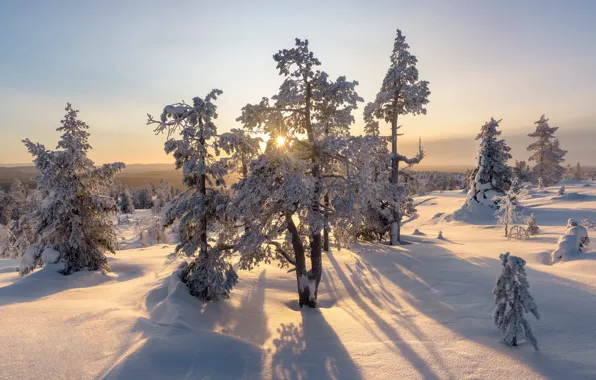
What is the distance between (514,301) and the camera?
7.28 meters

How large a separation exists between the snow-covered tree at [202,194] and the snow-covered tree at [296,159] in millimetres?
991

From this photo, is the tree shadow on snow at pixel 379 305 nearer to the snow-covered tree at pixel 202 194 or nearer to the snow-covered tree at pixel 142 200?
the snow-covered tree at pixel 202 194

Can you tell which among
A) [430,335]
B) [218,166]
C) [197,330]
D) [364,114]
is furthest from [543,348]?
[364,114]

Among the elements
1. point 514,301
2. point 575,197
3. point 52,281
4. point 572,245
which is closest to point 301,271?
point 514,301

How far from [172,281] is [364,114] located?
1653 cm

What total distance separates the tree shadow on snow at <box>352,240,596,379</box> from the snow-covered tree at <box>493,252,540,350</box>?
1.28ft

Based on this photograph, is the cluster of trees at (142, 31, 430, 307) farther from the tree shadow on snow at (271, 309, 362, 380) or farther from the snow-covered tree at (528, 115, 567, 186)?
the snow-covered tree at (528, 115, 567, 186)

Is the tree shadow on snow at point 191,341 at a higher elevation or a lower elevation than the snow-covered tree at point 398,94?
lower

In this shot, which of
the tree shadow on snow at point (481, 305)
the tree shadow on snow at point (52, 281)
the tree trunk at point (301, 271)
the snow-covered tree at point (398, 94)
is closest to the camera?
the tree shadow on snow at point (481, 305)

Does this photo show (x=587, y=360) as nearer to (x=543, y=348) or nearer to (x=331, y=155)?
(x=543, y=348)

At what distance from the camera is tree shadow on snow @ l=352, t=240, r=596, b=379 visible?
6.91 m

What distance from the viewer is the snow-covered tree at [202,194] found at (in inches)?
405

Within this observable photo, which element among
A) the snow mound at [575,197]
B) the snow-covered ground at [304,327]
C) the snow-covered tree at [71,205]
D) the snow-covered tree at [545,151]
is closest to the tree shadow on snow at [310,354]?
the snow-covered ground at [304,327]

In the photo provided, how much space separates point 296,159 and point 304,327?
5.42 m
